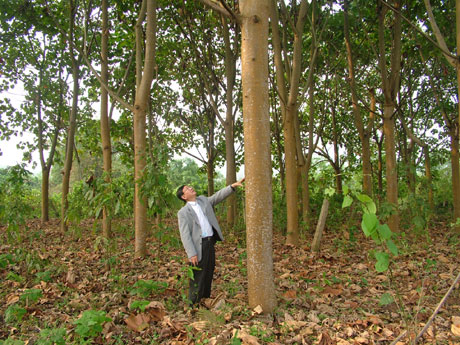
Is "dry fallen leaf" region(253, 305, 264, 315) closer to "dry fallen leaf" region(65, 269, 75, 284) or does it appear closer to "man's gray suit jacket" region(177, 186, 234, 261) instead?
"man's gray suit jacket" region(177, 186, 234, 261)

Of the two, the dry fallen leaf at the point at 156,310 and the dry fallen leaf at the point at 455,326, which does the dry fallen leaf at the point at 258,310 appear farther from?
the dry fallen leaf at the point at 455,326

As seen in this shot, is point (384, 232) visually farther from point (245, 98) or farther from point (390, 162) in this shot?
point (390, 162)

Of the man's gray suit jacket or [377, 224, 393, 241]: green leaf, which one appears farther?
the man's gray suit jacket

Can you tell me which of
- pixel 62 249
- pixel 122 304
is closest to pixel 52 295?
pixel 122 304

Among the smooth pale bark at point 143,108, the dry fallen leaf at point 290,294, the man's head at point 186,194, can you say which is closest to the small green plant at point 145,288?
the man's head at point 186,194

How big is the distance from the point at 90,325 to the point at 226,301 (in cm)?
172

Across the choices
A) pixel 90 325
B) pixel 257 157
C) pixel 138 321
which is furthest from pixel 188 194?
pixel 90 325

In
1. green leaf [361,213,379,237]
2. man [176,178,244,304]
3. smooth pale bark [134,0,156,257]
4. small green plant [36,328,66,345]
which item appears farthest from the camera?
smooth pale bark [134,0,156,257]

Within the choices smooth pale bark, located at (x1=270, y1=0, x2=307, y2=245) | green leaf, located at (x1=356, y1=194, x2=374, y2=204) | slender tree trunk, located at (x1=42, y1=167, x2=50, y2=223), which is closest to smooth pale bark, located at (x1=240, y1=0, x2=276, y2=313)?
green leaf, located at (x1=356, y1=194, x2=374, y2=204)

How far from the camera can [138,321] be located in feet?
12.0

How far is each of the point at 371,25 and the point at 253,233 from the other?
7.51 meters

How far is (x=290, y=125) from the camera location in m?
7.43

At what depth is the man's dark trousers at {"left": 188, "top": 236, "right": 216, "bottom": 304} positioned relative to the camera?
172 inches

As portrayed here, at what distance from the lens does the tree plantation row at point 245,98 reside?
154 inches
